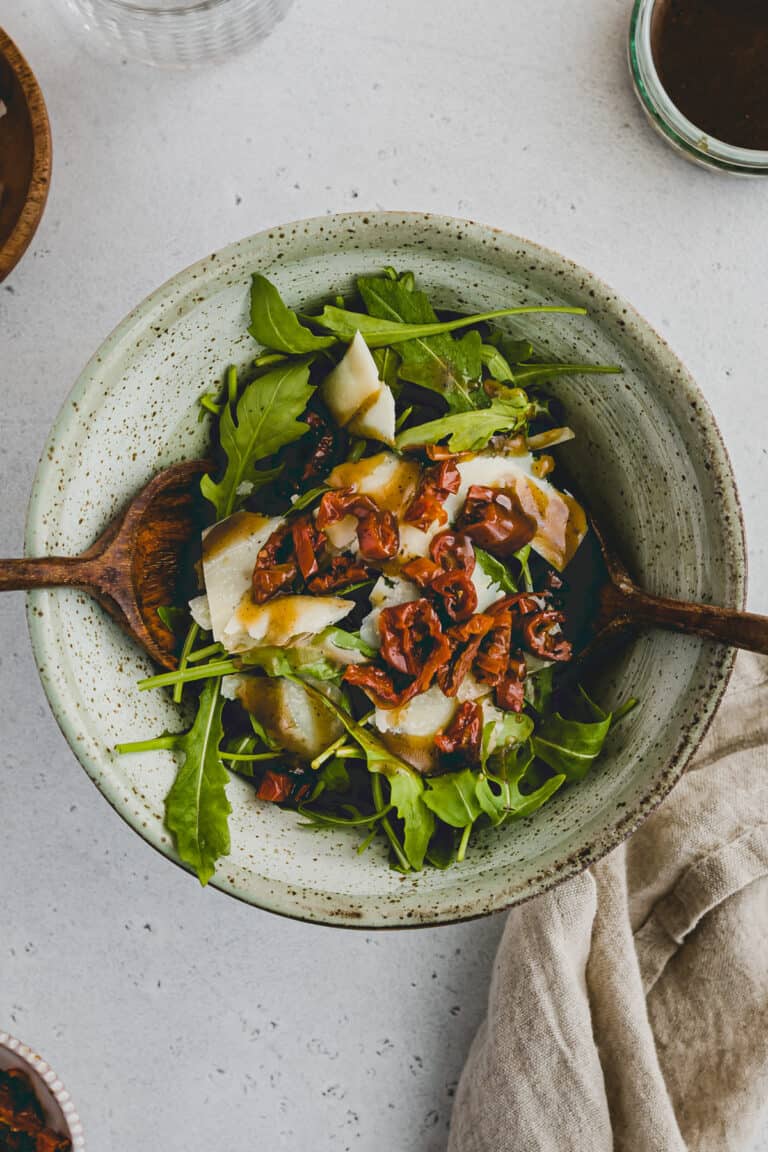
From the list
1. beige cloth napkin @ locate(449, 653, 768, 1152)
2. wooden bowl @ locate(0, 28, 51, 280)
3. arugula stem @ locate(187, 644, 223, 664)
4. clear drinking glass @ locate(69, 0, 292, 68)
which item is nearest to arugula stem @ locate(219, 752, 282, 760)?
arugula stem @ locate(187, 644, 223, 664)

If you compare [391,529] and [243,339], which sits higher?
[243,339]

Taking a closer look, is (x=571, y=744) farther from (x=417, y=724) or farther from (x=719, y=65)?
(x=719, y=65)

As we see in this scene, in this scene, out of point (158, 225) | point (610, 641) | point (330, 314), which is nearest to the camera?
point (330, 314)

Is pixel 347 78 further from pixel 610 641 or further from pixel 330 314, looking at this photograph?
pixel 610 641

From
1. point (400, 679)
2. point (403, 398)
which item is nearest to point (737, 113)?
point (403, 398)

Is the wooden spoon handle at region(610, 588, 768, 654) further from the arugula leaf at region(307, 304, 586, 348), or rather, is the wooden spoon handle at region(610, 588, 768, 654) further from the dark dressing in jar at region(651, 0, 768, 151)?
the dark dressing in jar at region(651, 0, 768, 151)

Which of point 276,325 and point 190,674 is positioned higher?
point 276,325

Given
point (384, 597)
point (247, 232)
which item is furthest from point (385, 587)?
point (247, 232)
